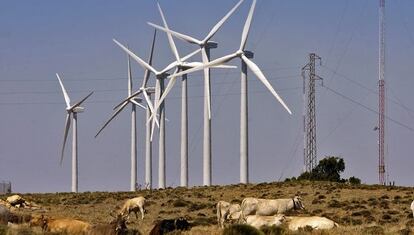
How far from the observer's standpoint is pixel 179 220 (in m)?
35.3

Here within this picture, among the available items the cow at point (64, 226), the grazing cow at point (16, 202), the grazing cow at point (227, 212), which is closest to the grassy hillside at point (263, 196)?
the grazing cow at point (227, 212)

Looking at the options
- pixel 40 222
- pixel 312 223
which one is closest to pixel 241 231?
pixel 312 223

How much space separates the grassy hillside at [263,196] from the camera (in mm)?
50969

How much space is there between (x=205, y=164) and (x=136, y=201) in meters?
40.3

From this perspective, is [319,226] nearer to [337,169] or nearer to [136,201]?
[136,201]

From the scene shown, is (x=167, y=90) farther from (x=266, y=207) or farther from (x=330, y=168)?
(x=266, y=207)

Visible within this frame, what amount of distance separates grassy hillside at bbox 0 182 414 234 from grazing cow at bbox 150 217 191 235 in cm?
843

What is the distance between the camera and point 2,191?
340ft

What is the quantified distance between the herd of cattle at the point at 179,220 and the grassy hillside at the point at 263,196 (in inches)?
55.1

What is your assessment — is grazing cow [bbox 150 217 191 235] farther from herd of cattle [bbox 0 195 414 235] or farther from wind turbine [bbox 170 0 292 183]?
wind turbine [bbox 170 0 292 183]

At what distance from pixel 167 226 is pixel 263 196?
37088mm

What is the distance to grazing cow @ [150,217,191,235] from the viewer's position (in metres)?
32.2

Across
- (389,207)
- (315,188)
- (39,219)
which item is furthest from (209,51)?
(39,219)

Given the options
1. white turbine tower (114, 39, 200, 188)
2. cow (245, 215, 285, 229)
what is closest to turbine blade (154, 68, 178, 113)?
white turbine tower (114, 39, 200, 188)
